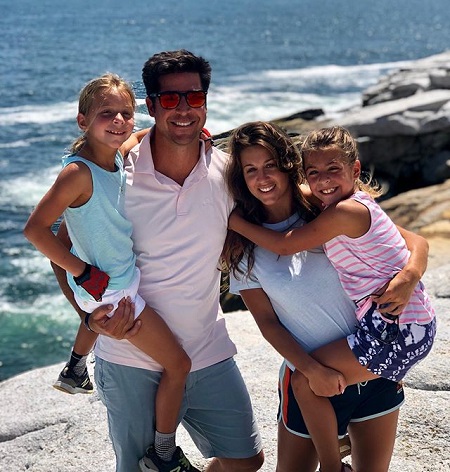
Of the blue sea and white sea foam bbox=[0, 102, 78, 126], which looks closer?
the blue sea

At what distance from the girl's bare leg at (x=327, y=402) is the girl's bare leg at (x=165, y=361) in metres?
0.64

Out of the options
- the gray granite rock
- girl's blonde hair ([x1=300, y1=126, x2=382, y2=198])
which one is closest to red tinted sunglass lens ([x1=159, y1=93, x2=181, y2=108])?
girl's blonde hair ([x1=300, y1=126, x2=382, y2=198])

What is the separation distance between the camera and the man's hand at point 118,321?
3938 mm

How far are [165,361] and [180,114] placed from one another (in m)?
1.31

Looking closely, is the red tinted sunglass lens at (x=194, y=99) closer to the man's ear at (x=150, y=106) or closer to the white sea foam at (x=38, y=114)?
the man's ear at (x=150, y=106)

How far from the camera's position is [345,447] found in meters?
4.57

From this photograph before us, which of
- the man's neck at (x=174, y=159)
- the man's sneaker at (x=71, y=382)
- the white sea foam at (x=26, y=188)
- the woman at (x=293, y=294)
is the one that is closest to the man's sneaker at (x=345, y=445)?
the woman at (x=293, y=294)

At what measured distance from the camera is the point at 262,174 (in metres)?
4.05

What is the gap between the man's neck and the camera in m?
4.19

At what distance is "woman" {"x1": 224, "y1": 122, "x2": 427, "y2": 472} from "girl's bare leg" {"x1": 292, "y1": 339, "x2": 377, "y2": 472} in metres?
0.06

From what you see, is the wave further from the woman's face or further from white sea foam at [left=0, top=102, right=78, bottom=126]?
the woman's face

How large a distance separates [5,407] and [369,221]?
4.05m

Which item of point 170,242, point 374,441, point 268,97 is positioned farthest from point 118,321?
point 268,97

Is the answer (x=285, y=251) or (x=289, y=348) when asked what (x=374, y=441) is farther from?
(x=285, y=251)
